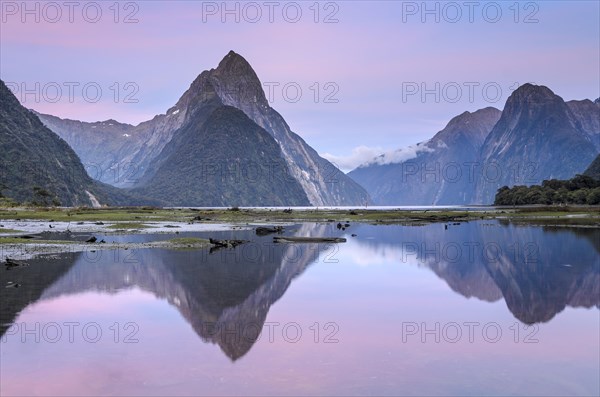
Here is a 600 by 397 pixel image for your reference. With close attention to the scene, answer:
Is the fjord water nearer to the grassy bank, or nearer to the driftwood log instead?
the driftwood log

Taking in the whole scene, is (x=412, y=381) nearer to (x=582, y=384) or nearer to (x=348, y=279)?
(x=582, y=384)

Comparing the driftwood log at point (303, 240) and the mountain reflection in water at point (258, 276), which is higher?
the driftwood log at point (303, 240)

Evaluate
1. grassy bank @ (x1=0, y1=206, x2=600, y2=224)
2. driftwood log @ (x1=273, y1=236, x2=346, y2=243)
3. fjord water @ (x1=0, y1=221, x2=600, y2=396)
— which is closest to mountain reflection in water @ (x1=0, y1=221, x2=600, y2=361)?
fjord water @ (x1=0, y1=221, x2=600, y2=396)

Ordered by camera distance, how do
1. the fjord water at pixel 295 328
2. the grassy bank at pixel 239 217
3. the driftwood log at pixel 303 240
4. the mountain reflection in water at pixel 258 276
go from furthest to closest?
the grassy bank at pixel 239 217 → the driftwood log at pixel 303 240 → the mountain reflection in water at pixel 258 276 → the fjord water at pixel 295 328

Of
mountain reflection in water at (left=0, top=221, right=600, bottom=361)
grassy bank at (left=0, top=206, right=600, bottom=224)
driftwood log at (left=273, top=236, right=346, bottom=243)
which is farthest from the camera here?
grassy bank at (left=0, top=206, right=600, bottom=224)

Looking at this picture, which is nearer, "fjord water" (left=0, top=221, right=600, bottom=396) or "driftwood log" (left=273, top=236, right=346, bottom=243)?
"fjord water" (left=0, top=221, right=600, bottom=396)

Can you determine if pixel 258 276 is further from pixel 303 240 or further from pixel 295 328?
pixel 303 240

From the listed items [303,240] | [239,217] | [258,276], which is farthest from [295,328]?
[239,217]

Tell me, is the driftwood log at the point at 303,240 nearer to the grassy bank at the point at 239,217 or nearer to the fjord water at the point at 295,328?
the fjord water at the point at 295,328

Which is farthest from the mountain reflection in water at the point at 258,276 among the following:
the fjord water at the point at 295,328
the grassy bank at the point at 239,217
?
the grassy bank at the point at 239,217
